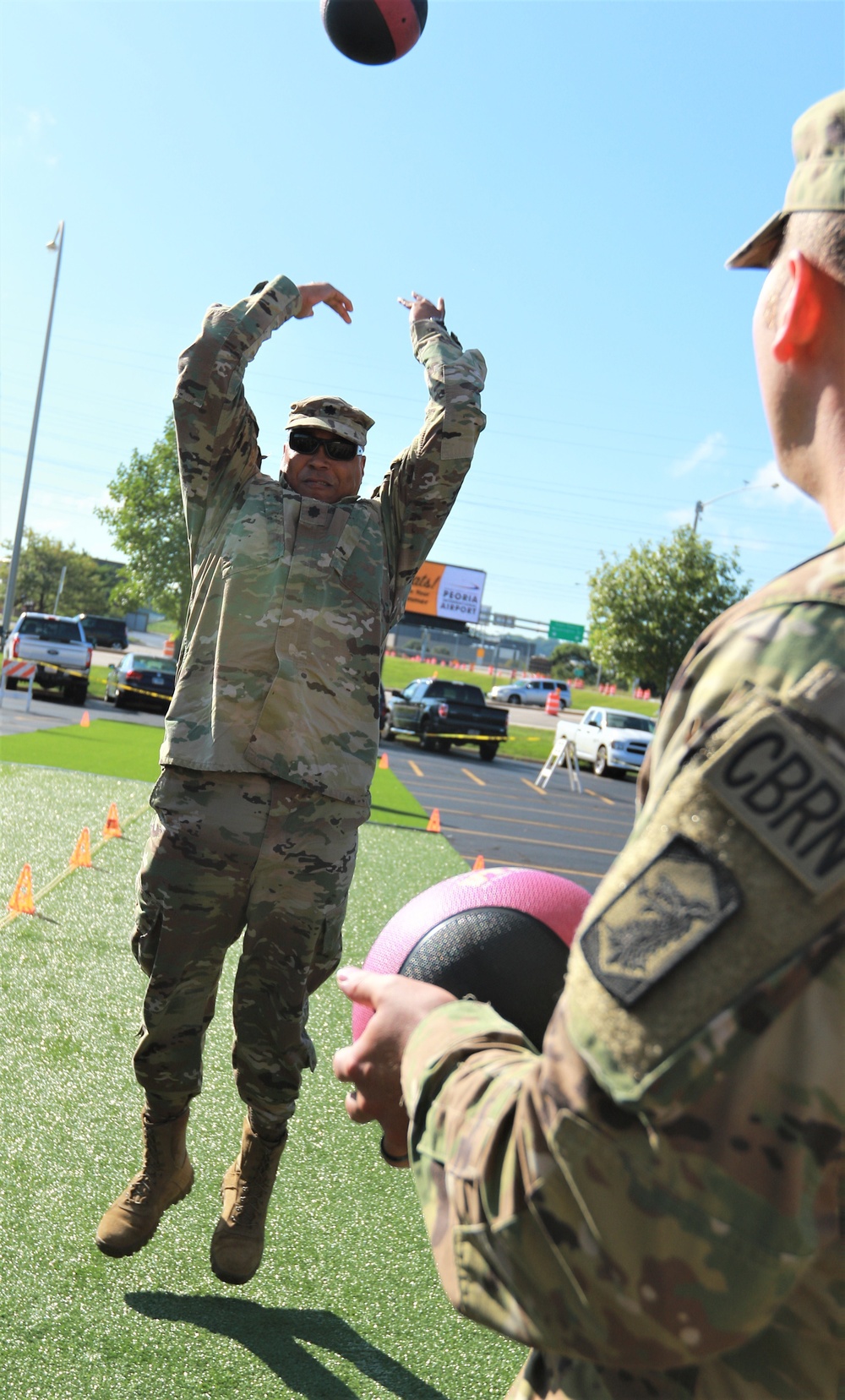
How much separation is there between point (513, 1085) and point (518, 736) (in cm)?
3488

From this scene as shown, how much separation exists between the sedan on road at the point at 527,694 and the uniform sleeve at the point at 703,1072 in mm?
53394

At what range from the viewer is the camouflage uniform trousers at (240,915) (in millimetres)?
2871

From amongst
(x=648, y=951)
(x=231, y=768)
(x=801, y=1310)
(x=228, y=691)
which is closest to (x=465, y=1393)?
(x=231, y=768)

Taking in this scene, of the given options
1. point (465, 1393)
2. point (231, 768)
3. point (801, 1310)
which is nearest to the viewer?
point (801, 1310)

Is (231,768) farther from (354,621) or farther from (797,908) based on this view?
(797,908)

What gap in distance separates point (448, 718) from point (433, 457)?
23290 millimetres

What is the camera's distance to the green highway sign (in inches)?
3115

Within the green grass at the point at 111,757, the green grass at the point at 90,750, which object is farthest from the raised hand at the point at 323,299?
the green grass at the point at 90,750

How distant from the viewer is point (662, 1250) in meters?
0.82

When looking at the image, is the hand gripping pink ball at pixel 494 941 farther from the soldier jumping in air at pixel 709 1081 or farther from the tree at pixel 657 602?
the tree at pixel 657 602

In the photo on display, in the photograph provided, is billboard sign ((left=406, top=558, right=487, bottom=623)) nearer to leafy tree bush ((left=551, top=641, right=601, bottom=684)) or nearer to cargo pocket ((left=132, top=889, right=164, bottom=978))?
leafy tree bush ((left=551, top=641, right=601, bottom=684))

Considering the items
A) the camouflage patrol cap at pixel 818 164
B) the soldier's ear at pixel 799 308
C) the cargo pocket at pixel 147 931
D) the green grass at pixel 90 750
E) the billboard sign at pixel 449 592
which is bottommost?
the green grass at pixel 90 750

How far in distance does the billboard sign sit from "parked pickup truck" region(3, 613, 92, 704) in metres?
32.5

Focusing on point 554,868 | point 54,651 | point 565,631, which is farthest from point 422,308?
point 565,631
